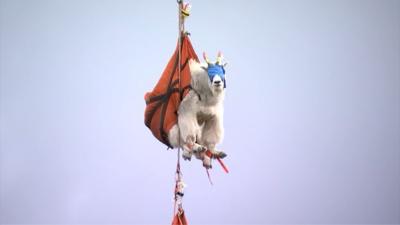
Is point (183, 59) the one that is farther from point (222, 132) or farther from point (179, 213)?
point (179, 213)

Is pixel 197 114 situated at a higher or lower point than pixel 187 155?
higher

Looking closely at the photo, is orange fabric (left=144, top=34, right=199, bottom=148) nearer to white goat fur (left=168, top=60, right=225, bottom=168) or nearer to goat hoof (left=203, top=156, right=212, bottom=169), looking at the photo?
white goat fur (left=168, top=60, right=225, bottom=168)

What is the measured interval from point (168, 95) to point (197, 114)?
11 cm

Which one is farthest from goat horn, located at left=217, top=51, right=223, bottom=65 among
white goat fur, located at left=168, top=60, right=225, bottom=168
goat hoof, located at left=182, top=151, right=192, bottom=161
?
goat hoof, located at left=182, top=151, right=192, bottom=161

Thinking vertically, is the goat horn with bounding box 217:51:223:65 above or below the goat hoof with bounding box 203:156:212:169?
above

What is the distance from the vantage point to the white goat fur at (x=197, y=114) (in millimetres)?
1930

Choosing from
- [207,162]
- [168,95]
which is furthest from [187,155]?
[168,95]

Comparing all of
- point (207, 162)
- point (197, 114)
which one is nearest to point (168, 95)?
point (197, 114)

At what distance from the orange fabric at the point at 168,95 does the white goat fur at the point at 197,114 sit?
0.02 meters

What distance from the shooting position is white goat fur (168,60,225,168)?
193 cm

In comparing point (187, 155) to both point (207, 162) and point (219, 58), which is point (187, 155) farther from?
point (219, 58)

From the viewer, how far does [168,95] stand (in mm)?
1998

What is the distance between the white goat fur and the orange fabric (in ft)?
0.07

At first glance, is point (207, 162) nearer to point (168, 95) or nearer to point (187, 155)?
point (187, 155)
